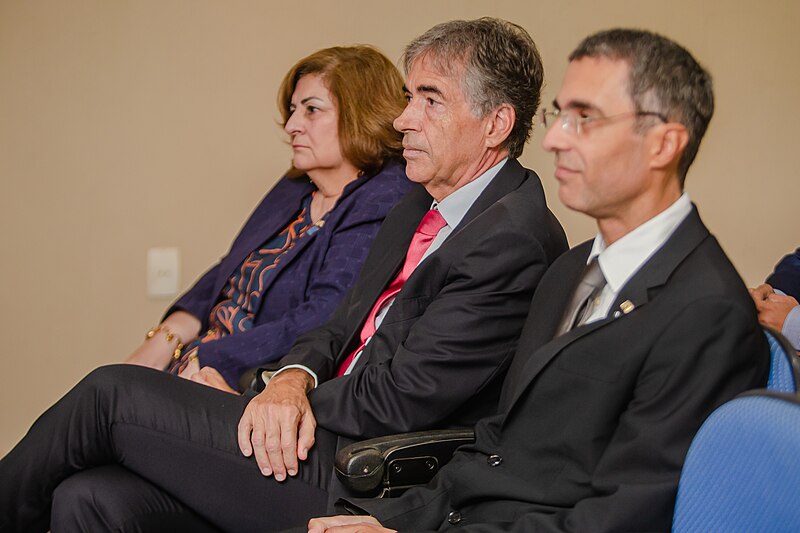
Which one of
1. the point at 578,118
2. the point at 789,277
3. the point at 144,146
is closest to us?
the point at 578,118

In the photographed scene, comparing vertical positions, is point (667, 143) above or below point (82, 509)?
above

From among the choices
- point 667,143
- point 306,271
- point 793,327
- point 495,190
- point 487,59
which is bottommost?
point 793,327

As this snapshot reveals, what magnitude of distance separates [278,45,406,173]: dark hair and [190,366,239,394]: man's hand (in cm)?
67

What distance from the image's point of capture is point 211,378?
2.44 m

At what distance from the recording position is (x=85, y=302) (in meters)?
3.42

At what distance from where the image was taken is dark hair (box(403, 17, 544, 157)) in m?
2.07

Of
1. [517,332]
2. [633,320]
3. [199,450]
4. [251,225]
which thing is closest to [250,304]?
[251,225]

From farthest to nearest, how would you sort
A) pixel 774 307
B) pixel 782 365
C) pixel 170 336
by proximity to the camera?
pixel 170 336
pixel 774 307
pixel 782 365

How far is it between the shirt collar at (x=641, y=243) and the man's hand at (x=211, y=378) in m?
1.15

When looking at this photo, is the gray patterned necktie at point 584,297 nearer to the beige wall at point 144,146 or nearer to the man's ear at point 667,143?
the man's ear at point 667,143

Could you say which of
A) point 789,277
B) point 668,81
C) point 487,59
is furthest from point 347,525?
point 789,277

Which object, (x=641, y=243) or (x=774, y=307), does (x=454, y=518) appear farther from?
(x=774, y=307)

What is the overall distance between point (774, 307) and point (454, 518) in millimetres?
1094

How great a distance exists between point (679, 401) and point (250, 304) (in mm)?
1533
